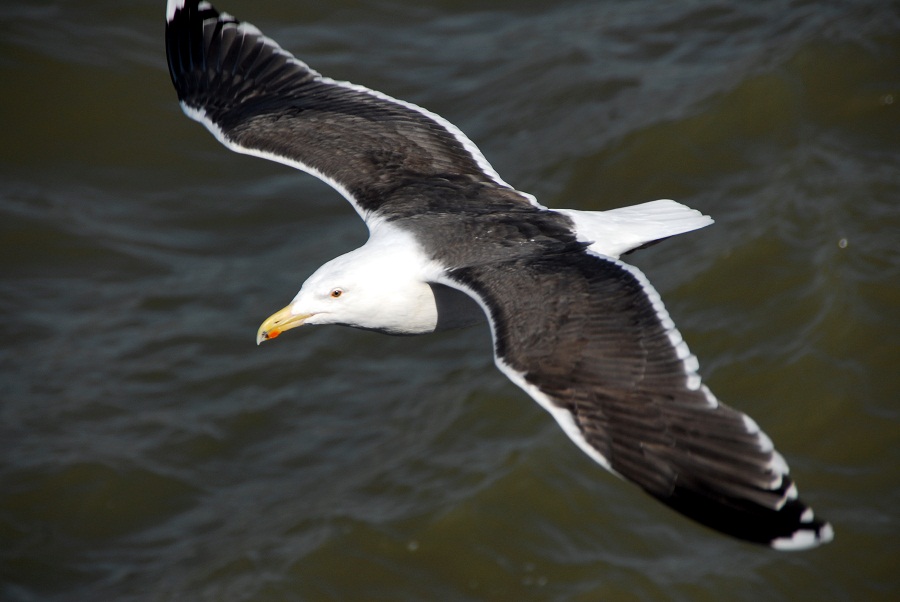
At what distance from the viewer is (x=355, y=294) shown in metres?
5.77

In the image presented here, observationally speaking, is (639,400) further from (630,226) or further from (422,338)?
(422,338)

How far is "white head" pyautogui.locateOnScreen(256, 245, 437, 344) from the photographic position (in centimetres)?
575

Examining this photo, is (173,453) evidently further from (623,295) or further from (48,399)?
(623,295)

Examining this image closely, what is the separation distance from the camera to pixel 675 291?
9.18 m

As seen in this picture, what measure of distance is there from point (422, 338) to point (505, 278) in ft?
15.0

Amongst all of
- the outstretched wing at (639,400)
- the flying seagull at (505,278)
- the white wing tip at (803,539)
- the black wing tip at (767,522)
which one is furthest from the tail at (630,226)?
the white wing tip at (803,539)

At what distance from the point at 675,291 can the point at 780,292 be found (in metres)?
0.83

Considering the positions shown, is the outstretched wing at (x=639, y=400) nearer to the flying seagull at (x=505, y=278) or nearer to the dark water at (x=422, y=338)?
the flying seagull at (x=505, y=278)

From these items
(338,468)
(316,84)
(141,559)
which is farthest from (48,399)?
(316,84)

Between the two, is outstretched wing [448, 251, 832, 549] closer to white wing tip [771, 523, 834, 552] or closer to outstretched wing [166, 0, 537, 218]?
white wing tip [771, 523, 834, 552]

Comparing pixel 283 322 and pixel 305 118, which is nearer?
pixel 283 322

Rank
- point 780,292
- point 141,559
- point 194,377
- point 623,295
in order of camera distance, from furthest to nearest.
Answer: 1. point 194,377
2. point 780,292
3. point 141,559
4. point 623,295

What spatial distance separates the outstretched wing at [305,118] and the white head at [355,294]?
0.70 m

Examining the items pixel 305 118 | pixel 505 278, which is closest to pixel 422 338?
pixel 305 118
